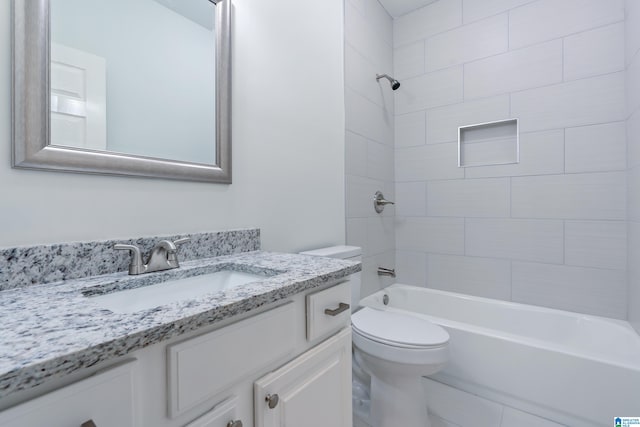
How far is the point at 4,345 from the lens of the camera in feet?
1.20

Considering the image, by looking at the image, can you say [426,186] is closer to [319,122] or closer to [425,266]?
[425,266]

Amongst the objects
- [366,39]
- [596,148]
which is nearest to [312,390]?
[596,148]

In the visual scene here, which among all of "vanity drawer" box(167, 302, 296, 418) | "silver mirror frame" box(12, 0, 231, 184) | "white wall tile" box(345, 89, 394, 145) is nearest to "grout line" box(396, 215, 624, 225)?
"white wall tile" box(345, 89, 394, 145)

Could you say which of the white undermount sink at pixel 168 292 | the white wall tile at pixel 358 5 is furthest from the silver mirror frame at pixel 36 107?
the white wall tile at pixel 358 5

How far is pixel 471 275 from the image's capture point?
2.10m

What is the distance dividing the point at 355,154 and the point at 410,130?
0.72 meters

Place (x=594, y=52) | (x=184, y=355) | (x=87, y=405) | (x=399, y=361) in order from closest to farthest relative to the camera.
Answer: (x=87, y=405), (x=184, y=355), (x=399, y=361), (x=594, y=52)

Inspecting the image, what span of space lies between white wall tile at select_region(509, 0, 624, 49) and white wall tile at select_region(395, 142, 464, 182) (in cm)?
78

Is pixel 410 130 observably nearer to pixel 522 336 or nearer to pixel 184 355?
pixel 522 336

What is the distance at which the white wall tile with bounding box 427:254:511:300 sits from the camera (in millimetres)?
1987

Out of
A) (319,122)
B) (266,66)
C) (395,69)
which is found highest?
(395,69)

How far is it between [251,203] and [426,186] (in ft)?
5.10

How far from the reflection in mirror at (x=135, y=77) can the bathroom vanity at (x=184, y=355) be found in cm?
42

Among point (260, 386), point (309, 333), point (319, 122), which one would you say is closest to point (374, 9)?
point (319, 122)
